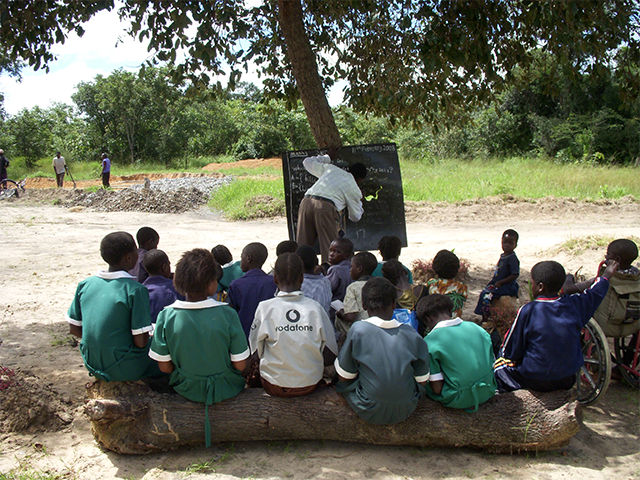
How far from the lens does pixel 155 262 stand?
3.82 m

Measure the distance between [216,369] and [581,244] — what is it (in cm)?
696

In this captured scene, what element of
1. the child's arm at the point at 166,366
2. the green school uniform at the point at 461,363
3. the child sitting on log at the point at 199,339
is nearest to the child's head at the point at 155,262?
the child sitting on log at the point at 199,339

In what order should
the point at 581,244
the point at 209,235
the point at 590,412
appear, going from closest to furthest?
the point at 590,412 → the point at 581,244 → the point at 209,235

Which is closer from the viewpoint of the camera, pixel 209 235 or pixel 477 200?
pixel 209 235

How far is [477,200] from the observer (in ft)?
44.1

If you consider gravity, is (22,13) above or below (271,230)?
above

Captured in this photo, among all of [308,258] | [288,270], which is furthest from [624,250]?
[288,270]

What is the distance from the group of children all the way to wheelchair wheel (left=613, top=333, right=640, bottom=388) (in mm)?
806

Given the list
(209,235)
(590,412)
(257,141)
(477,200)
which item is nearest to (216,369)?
(590,412)

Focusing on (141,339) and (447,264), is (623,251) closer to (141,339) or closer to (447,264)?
(447,264)

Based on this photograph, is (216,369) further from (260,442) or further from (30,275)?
(30,275)

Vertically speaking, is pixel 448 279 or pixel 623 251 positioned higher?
pixel 623 251

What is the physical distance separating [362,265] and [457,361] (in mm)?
1184

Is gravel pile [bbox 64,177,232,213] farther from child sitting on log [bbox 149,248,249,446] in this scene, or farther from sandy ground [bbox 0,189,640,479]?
child sitting on log [bbox 149,248,249,446]
